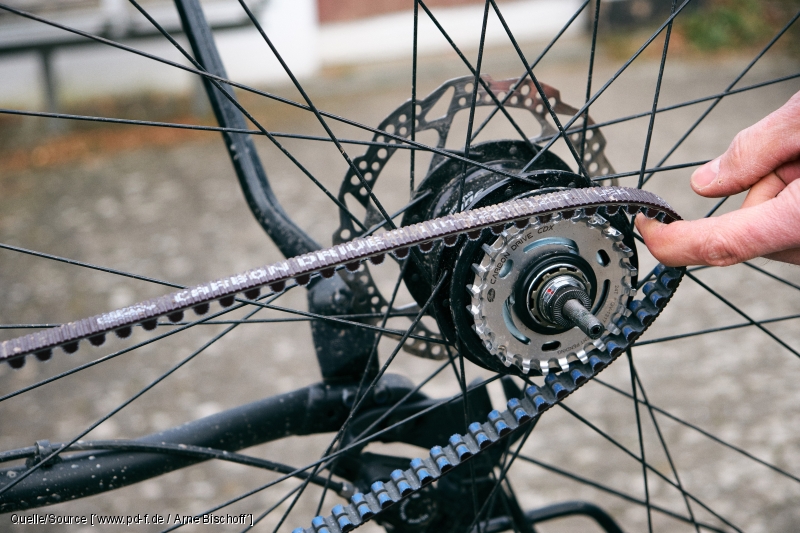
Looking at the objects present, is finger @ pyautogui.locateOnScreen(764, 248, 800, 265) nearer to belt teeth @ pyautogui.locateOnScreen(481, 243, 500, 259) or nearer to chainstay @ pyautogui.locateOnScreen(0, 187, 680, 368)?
chainstay @ pyautogui.locateOnScreen(0, 187, 680, 368)

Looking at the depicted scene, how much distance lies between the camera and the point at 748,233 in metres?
0.87

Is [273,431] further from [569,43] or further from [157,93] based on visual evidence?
[569,43]

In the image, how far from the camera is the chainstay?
29.4 inches

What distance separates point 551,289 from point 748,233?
23 cm

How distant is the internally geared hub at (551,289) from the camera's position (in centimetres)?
91

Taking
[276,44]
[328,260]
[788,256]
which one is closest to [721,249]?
[788,256]

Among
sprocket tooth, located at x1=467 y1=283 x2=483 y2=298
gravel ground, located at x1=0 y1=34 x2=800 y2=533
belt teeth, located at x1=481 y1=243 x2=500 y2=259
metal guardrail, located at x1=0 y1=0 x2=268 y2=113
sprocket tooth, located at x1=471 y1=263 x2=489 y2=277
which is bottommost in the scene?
sprocket tooth, located at x1=467 y1=283 x2=483 y2=298

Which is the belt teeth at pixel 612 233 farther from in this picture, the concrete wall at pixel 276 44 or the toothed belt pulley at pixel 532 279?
the concrete wall at pixel 276 44

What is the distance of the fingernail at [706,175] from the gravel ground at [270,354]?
23 centimetres

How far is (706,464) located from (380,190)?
240cm

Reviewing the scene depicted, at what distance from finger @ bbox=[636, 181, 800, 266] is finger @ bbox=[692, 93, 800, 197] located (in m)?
0.14

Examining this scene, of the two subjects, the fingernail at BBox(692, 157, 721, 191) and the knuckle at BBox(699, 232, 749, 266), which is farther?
the fingernail at BBox(692, 157, 721, 191)

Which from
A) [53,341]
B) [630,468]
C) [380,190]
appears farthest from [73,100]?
[53,341]

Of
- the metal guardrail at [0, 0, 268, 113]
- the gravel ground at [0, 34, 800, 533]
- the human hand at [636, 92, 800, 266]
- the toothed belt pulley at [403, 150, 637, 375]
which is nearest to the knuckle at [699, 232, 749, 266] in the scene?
the human hand at [636, 92, 800, 266]
